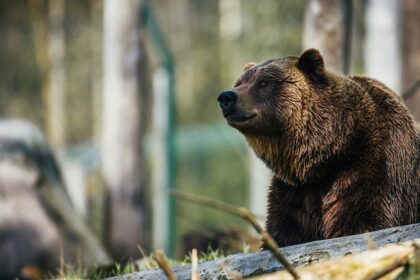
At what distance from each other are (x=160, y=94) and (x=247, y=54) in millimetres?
9359

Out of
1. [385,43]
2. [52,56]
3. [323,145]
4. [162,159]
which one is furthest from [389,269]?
[52,56]

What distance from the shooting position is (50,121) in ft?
108

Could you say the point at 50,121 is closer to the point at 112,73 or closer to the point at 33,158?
the point at 112,73

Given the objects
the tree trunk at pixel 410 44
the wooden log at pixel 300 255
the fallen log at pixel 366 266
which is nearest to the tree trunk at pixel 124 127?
the tree trunk at pixel 410 44

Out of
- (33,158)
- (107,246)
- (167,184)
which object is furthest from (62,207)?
(167,184)

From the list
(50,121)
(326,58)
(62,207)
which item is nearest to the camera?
(326,58)

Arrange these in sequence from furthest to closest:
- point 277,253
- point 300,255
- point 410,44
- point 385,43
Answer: point 410,44, point 385,43, point 300,255, point 277,253

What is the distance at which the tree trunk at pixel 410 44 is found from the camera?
40.9 feet

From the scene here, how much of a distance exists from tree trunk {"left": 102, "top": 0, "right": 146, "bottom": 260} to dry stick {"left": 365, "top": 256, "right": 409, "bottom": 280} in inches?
329

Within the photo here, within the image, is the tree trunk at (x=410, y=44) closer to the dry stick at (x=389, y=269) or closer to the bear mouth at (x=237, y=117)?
the bear mouth at (x=237, y=117)

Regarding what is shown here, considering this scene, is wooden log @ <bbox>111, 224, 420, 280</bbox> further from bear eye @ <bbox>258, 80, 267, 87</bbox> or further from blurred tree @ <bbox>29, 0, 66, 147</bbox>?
blurred tree @ <bbox>29, 0, 66, 147</bbox>

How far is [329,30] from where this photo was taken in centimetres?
802

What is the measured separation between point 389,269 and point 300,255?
0.86 metres

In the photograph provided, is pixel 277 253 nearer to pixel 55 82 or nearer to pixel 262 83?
pixel 262 83
